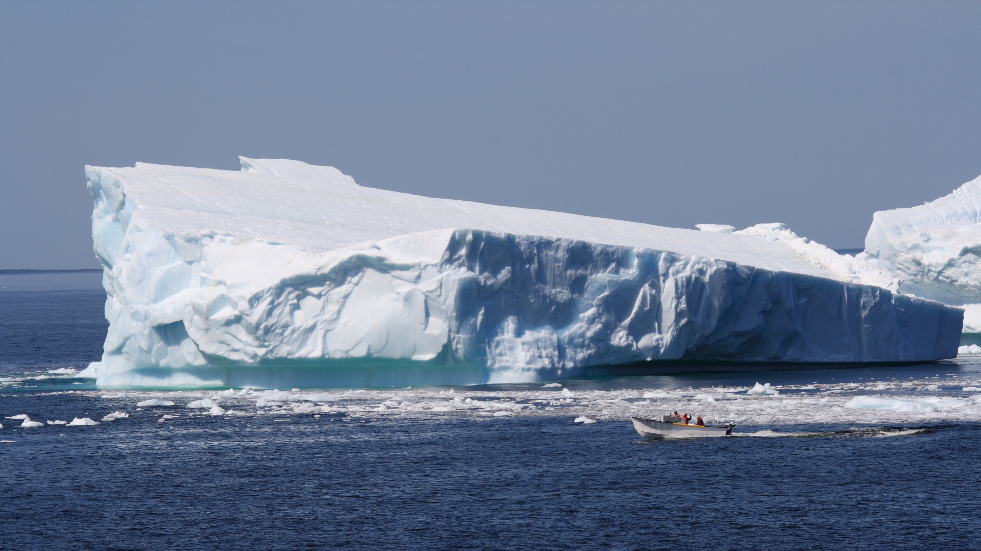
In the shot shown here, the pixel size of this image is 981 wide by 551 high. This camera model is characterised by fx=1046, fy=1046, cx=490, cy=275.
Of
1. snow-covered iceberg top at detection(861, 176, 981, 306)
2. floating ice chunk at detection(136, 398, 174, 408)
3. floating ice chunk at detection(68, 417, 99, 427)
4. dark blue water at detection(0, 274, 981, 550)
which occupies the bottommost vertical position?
dark blue water at detection(0, 274, 981, 550)

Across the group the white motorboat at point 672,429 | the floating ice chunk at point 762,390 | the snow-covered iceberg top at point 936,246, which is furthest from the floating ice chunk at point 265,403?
the snow-covered iceberg top at point 936,246

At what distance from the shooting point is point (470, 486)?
16.6m

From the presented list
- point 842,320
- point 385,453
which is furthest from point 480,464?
point 842,320

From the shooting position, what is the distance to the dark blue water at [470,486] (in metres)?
14.2

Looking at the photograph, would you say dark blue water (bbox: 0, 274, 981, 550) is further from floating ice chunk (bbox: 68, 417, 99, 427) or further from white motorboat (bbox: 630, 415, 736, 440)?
floating ice chunk (bbox: 68, 417, 99, 427)

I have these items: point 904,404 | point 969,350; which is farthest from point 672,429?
point 969,350

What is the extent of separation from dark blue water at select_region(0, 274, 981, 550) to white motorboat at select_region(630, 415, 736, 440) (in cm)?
24

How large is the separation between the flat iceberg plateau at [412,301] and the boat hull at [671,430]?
6426mm

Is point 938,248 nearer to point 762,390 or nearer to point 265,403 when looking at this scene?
point 762,390

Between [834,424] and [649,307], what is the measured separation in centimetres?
746

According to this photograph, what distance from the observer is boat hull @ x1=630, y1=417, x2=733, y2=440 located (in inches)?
774

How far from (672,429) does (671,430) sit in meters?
0.03

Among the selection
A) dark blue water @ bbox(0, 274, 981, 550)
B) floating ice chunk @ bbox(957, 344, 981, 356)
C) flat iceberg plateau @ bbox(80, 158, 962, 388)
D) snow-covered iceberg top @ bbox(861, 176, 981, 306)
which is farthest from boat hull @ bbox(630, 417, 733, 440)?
floating ice chunk @ bbox(957, 344, 981, 356)

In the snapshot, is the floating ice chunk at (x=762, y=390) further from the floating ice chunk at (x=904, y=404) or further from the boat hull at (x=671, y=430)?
the boat hull at (x=671, y=430)
